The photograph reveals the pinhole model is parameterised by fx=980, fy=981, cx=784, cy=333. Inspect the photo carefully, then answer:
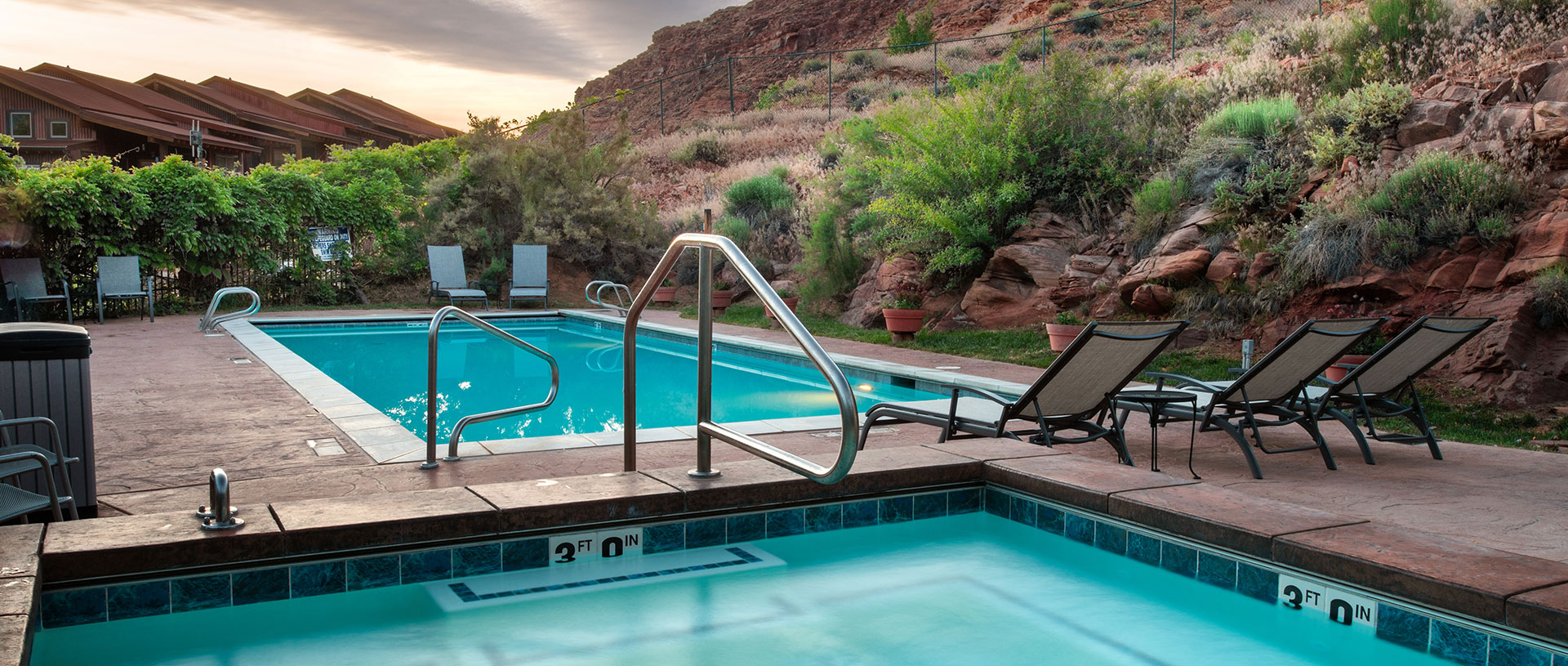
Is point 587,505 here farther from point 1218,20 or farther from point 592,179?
point 1218,20

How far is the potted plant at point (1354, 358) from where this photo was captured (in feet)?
21.3

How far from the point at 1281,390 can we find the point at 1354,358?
2.47 meters

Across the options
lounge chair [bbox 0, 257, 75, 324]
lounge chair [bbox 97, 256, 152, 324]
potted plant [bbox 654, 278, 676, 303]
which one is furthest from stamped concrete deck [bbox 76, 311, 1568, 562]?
potted plant [bbox 654, 278, 676, 303]

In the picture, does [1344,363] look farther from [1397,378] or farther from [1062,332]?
[1062,332]

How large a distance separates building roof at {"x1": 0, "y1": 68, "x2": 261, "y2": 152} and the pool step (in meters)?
26.9

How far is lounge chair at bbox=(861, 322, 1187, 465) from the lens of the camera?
163 inches

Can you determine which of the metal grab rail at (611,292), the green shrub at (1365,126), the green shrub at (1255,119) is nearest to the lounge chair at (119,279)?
the metal grab rail at (611,292)

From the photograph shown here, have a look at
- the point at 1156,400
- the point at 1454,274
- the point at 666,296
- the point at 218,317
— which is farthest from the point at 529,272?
the point at 1156,400

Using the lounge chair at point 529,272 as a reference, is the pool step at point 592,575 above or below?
below

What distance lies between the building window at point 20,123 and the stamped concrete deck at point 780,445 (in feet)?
76.3

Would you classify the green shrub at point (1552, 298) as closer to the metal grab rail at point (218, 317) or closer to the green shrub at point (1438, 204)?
the green shrub at point (1438, 204)

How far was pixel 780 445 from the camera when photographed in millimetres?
4691

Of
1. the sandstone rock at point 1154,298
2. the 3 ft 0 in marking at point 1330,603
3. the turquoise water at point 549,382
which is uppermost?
the sandstone rock at point 1154,298

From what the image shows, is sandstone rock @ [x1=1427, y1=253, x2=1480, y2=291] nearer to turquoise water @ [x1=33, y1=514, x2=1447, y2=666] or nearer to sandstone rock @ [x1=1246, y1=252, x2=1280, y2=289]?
sandstone rock @ [x1=1246, y1=252, x2=1280, y2=289]
